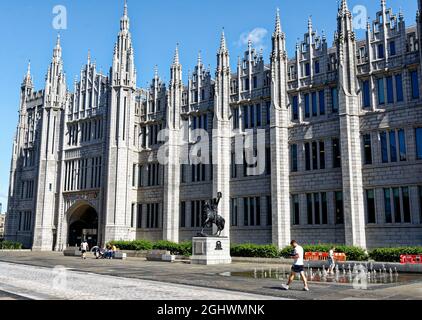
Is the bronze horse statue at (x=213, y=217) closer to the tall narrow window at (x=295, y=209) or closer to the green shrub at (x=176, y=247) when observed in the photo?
the green shrub at (x=176, y=247)

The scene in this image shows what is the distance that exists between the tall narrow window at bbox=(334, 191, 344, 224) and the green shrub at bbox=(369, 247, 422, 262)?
596 cm

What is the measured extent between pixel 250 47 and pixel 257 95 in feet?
16.6

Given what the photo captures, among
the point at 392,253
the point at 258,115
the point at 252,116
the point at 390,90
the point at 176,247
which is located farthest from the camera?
the point at 252,116

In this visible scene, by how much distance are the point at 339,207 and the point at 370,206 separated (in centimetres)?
241

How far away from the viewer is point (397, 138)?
33.5 metres

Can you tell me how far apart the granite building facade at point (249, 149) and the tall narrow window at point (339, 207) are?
3.5 inches

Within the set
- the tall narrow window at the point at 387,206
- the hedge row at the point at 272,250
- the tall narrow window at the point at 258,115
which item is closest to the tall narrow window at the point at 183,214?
the hedge row at the point at 272,250

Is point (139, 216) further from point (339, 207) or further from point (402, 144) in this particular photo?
point (402, 144)

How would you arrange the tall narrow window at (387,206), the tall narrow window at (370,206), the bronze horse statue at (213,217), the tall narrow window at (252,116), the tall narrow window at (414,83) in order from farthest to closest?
the tall narrow window at (252,116)
the tall narrow window at (370,206)
the tall narrow window at (414,83)
the tall narrow window at (387,206)
the bronze horse statue at (213,217)

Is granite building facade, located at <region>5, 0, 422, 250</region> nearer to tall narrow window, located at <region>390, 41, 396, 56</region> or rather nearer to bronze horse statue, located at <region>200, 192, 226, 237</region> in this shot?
tall narrow window, located at <region>390, 41, 396, 56</region>

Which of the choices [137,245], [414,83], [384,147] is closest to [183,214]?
[137,245]

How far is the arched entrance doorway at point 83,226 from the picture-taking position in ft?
176

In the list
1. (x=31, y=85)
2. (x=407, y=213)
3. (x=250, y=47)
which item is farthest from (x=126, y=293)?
(x=31, y=85)

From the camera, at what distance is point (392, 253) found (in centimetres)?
2828
